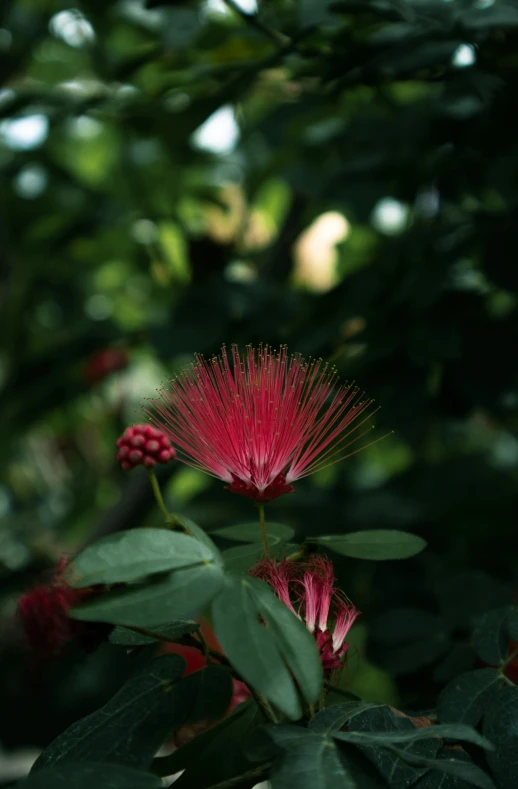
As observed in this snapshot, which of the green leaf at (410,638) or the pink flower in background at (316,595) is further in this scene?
the green leaf at (410,638)

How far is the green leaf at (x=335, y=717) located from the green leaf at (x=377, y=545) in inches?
4.2

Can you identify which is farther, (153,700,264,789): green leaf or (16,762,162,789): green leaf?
(153,700,264,789): green leaf

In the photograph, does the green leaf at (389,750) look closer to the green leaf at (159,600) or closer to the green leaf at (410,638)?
the green leaf at (159,600)

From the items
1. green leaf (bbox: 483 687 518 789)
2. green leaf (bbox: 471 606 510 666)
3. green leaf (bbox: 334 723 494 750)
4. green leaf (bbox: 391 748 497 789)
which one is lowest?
green leaf (bbox: 471 606 510 666)

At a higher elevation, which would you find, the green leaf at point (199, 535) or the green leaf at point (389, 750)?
the green leaf at point (199, 535)

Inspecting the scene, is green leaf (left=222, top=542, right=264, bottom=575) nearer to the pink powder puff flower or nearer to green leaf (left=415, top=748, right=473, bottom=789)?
the pink powder puff flower

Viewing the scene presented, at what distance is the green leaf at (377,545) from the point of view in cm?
61

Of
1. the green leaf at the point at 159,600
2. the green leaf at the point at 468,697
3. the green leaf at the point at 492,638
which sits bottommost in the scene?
the green leaf at the point at 492,638

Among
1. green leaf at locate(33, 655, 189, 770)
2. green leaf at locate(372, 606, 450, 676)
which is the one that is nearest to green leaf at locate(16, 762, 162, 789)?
green leaf at locate(33, 655, 189, 770)

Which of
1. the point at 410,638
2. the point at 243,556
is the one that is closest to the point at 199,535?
the point at 243,556

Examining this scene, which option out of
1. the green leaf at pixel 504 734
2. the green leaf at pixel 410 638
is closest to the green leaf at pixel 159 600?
the green leaf at pixel 504 734

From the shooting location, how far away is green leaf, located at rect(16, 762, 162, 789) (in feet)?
1.54

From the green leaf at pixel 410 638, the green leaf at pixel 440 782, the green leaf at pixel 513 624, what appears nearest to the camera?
the green leaf at pixel 440 782

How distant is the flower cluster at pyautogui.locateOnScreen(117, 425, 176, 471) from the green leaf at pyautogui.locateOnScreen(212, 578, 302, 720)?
0.15 meters
